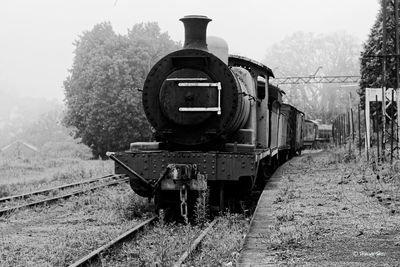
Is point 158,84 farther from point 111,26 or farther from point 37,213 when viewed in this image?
point 111,26

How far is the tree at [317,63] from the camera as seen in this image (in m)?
70.2

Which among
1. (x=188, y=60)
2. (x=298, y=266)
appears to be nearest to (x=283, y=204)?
(x=188, y=60)

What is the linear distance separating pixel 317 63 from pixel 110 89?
4044cm

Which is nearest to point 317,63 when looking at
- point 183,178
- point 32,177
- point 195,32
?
point 32,177

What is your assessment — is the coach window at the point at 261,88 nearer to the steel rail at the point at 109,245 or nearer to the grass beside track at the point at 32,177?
the steel rail at the point at 109,245

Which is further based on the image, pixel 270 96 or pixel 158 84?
pixel 270 96

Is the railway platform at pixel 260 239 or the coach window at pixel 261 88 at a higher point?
the coach window at pixel 261 88

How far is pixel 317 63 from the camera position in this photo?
243 ft

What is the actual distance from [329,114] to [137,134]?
36872 mm

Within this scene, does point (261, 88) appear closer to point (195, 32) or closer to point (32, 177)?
point (195, 32)

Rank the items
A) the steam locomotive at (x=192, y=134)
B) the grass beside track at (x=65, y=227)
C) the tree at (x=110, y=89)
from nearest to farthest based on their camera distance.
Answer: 1. the grass beside track at (x=65, y=227)
2. the steam locomotive at (x=192, y=134)
3. the tree at (x=110, y=89)

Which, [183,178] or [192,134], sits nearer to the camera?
[183,178]

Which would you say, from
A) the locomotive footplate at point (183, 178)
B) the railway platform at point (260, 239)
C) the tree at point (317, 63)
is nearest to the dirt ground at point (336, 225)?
the railway platform at point (260, 239)

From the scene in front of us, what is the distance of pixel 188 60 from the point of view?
1001 cm
